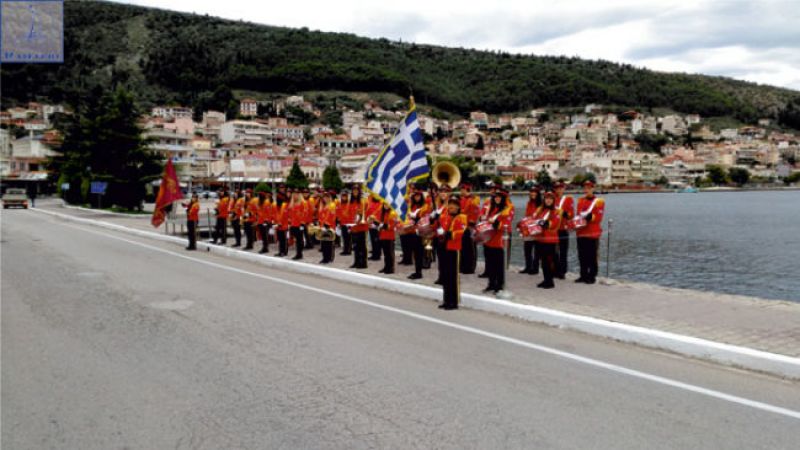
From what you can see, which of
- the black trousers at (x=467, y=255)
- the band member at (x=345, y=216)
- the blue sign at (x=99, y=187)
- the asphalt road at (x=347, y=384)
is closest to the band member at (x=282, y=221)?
the band member at (x=345, y=216)

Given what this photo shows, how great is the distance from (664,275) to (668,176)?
549 ft

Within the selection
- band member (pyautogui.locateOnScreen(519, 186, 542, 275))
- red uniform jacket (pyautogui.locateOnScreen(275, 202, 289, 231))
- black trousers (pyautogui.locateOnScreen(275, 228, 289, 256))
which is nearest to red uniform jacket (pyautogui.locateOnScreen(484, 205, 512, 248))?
band member (pyautogui.locateOnScreen(519, 186, 542, 275))

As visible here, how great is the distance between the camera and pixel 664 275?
2439 cm

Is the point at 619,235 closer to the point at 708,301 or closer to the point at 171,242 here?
the point at 171,242

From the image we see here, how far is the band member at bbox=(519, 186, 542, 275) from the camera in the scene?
11.5 m

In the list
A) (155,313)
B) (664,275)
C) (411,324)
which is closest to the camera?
(411,324)

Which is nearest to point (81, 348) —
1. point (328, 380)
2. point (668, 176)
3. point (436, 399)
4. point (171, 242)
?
point (328, 380)

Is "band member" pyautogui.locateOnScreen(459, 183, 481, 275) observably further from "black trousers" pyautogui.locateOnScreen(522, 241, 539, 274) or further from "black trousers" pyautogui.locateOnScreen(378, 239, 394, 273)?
Result: "black trousers" pyautogui.locateOnScreen(378, 239, 394, 273)

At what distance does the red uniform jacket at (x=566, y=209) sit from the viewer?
11.6 metres

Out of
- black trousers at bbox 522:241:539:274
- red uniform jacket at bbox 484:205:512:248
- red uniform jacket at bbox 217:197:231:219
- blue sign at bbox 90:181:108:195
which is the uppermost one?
blue sign at bbox 90:181:108:195

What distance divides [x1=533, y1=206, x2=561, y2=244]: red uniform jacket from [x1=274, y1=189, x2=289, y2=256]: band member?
7.00 metres

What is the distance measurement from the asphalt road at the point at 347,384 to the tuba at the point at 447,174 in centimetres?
342

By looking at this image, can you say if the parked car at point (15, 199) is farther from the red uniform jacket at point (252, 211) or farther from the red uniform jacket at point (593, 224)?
the red uniform jacket at point (593, 224)

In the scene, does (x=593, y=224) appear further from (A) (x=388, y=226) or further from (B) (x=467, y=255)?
(A) (x=388, y=226)
